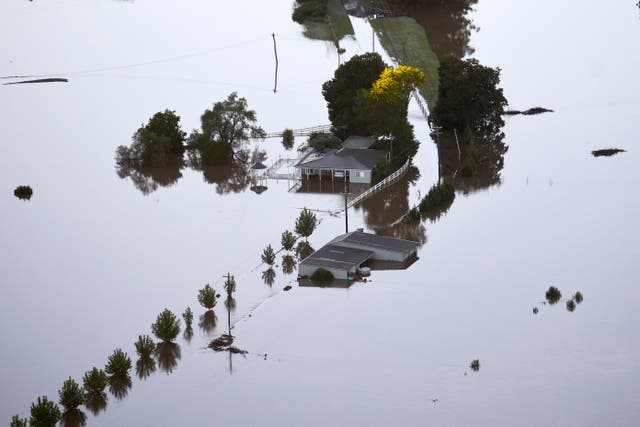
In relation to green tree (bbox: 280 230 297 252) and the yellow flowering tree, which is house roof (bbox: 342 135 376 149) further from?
green tree (bbox: 280 230 297 252)

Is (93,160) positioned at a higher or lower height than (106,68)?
lower

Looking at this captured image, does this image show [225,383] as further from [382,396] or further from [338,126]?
[338,126]

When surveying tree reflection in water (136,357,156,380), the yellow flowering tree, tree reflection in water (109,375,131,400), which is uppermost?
the yellow flowering tree

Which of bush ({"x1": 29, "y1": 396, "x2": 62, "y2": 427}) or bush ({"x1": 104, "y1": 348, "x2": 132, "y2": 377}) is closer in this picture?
bush ({"x1": 29, "y1": 396, "x2": 62, "y2": 427})

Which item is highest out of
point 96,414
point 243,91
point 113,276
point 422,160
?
point 243,91

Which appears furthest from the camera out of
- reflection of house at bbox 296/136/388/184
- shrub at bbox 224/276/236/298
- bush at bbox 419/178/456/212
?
reflection of house at bbox 296/136/388/184

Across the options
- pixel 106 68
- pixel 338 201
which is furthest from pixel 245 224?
pixel 106 68

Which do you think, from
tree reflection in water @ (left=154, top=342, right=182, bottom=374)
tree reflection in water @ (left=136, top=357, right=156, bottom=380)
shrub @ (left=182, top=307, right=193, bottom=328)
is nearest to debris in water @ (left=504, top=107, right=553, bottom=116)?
shrub @ (left=182, top=307, right=193, bottom=328)

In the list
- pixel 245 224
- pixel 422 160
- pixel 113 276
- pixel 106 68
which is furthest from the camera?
pixel 106 68
